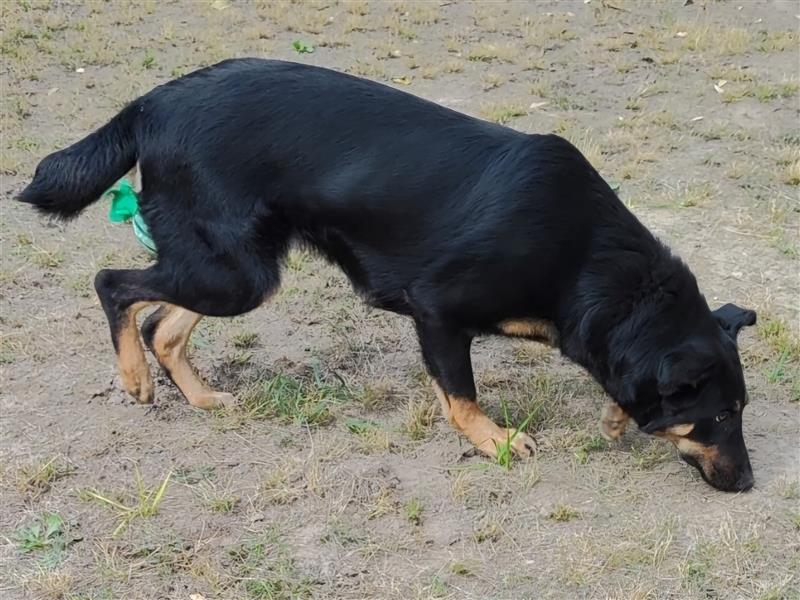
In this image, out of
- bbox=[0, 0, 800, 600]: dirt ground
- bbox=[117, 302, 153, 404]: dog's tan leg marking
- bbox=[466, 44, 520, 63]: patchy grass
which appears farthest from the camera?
bbox=[466, 44, 520, 63]: patchy grass

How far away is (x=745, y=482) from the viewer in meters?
4.02

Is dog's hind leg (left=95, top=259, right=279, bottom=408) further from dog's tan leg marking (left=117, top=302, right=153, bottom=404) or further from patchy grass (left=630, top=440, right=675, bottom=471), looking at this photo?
patchy grass (left=630, top=440, right=675, bottom=471)

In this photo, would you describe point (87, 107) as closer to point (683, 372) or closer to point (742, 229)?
point (742, 229)

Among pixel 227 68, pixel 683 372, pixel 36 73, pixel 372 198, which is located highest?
pixel 227 68

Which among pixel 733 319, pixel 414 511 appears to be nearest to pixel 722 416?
pixel 733 319

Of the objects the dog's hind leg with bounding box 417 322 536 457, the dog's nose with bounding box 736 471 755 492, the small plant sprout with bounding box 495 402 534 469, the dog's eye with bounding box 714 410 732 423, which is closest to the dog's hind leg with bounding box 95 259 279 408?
the dog's hind leg with bounding box 417 322 536 457

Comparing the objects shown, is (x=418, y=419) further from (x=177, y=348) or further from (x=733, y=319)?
(x=733, y=319)

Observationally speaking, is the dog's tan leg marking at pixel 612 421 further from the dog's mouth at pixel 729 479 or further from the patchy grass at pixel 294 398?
the patchy grass at pixel 294 398

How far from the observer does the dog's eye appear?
153 inches

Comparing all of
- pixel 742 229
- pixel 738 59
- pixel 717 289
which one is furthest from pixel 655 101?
pixel 717 289

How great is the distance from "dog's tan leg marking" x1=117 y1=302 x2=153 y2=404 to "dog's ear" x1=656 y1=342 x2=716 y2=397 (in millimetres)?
2230

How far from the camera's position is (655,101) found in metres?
8.38

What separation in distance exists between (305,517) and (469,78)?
595 cm

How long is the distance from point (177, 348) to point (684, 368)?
2.33 metres
